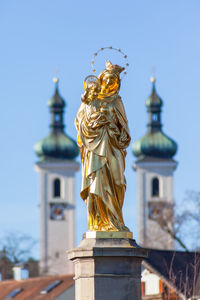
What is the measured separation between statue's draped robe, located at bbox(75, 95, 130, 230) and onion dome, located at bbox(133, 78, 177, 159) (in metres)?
92.1

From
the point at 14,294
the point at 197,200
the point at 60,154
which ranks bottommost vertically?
the point at 14,294

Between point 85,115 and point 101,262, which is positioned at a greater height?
point 85,115

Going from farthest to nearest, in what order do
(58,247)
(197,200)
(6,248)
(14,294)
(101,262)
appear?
(58,247)
(6,248)
(197,200)
(14,294)
(101,262)

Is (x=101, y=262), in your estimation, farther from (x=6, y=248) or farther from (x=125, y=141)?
(x=6, y=248)

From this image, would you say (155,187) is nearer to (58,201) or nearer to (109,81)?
(58,201)

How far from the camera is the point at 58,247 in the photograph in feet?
359

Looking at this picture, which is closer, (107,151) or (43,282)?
(107,151)

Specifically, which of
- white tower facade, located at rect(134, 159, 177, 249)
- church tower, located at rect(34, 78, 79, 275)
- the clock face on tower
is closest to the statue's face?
white tower facade, located at rect(134, 159, 177, 249)

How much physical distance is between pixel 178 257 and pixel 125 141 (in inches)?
886

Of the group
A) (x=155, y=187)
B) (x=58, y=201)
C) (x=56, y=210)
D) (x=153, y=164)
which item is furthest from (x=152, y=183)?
(x=56, y=210)

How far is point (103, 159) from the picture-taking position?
643 inches

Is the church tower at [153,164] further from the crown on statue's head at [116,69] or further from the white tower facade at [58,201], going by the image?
the crown on statue's head at [116,69]

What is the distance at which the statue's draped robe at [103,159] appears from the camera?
639 inches

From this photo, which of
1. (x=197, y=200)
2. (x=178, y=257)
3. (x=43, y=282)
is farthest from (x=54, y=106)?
(x=178, y=257)
